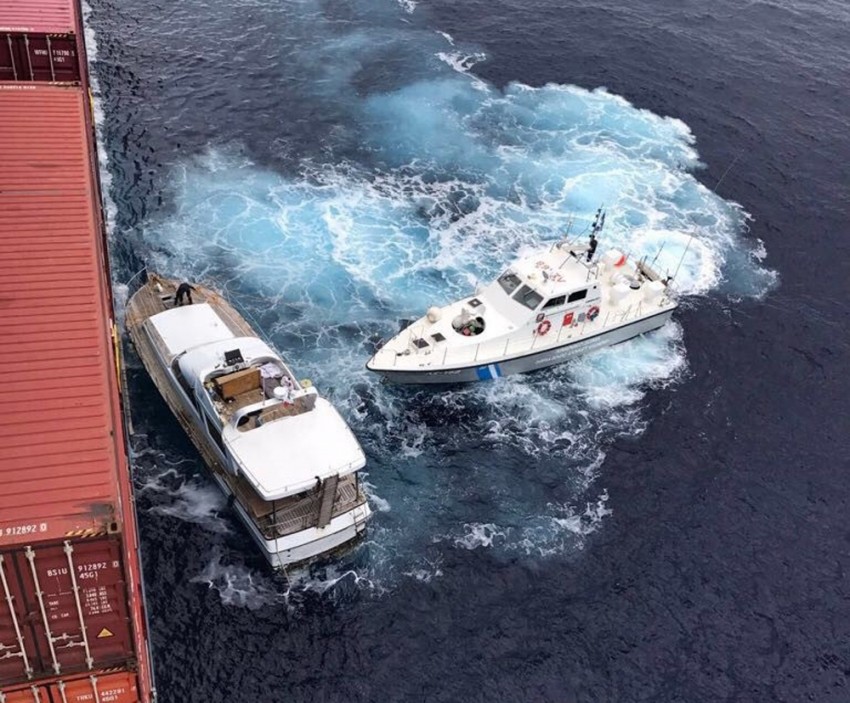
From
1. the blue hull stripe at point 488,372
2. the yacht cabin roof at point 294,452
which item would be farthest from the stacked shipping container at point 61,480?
the blue hull stripe at point 488,372

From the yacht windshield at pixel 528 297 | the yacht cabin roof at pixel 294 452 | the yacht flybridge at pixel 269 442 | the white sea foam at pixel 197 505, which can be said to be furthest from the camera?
the yacht windshield at pixel 528 297

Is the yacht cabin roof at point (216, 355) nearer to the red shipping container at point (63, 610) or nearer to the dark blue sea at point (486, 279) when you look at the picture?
the dark blue sea at point (486, 279)

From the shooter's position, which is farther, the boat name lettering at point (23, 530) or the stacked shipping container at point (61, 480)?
the stacked shipping container at point (61, 480)

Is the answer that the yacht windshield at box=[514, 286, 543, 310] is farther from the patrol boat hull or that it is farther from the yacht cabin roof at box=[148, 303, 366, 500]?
the yacht cabin roof at box=[148, 303, 366, 500]

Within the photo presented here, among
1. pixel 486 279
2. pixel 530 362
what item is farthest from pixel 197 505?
pixel 486 279

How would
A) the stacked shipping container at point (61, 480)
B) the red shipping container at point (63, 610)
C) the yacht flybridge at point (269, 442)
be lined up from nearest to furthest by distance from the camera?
the red shipping container at point (63, 610) → the stacked shipping container at point (61, 480) → the yacht flybridge at point (269, 442)

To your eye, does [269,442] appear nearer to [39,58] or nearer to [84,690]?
[84,690]

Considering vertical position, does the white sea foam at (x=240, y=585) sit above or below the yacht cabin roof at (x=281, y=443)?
below
